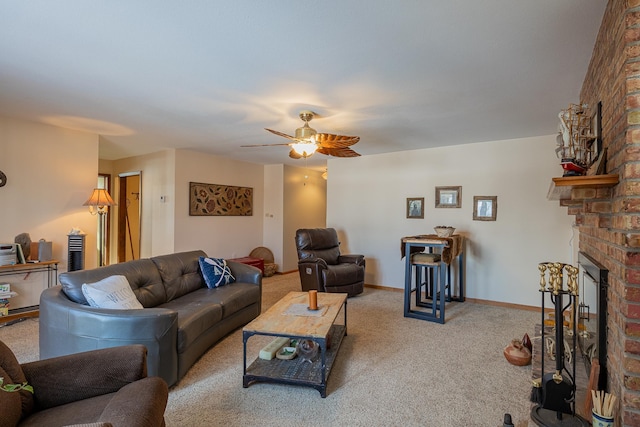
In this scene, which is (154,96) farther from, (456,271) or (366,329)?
(456,271)

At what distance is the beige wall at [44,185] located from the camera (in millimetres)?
3740

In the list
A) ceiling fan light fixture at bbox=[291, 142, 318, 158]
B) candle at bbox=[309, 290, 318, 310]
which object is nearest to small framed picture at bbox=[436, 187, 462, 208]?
ceiling fan light fixture at bbox=[291, 142, 318, 158]

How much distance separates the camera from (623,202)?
4.63 ft

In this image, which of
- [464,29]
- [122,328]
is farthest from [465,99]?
[122,328]

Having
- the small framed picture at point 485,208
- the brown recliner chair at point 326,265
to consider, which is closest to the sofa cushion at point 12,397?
the brown recliner chair at point 326,265

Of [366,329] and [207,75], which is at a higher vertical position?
[207,75]

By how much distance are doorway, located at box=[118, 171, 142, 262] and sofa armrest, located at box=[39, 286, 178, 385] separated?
4301 millimetres

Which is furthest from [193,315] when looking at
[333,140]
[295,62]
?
[295,62]

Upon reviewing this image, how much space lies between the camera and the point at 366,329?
3.55 metres

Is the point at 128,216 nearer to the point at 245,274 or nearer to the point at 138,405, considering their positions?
the point at 245,274

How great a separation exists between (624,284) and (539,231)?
3.31m

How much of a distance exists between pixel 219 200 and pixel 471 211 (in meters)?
4.24

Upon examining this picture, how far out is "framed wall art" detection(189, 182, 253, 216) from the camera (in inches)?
221

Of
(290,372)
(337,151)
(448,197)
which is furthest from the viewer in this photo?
(448,197)
